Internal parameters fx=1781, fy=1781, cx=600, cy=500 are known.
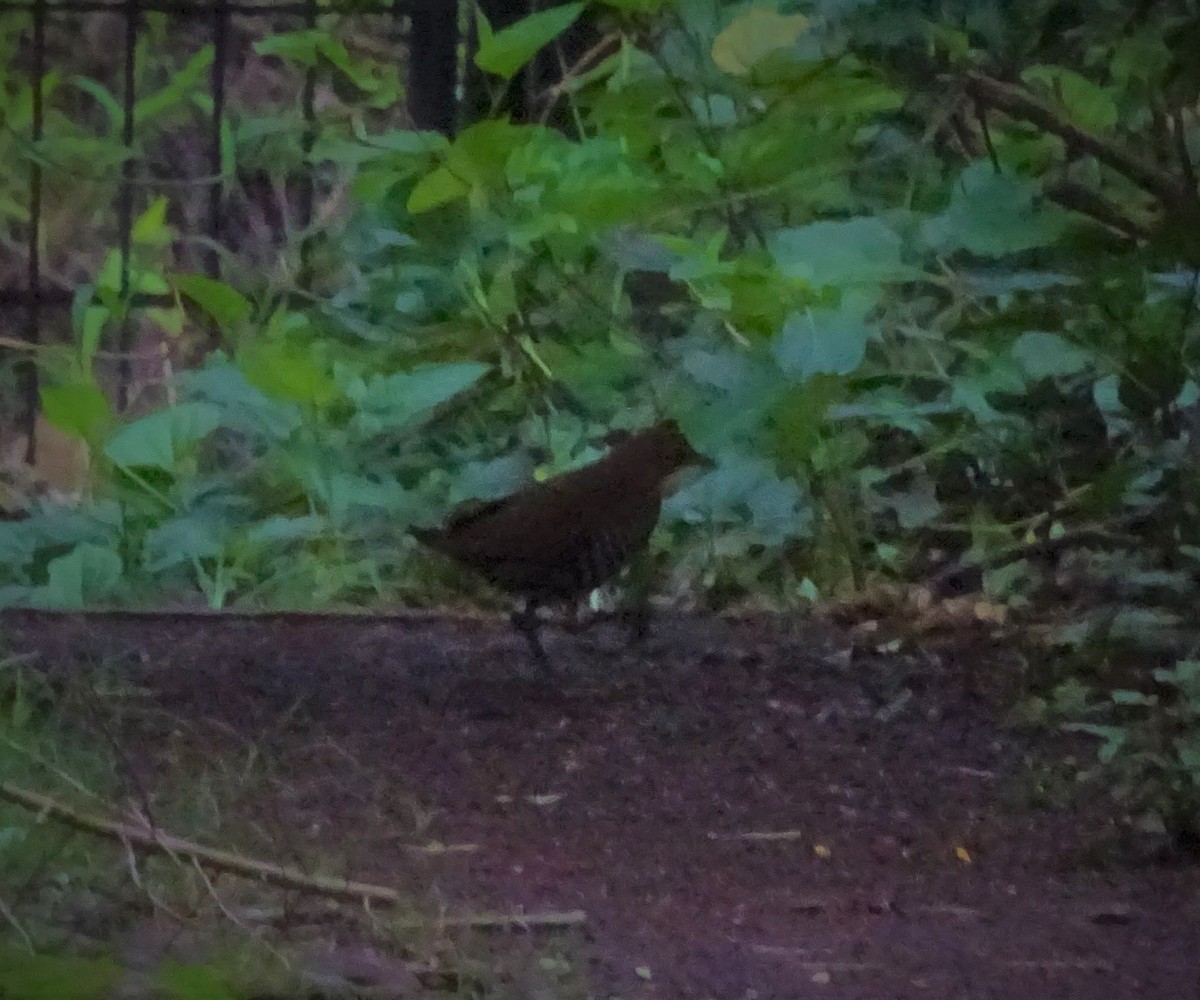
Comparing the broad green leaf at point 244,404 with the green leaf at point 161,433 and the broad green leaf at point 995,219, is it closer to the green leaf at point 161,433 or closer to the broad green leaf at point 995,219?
the green leaf at point 161,433

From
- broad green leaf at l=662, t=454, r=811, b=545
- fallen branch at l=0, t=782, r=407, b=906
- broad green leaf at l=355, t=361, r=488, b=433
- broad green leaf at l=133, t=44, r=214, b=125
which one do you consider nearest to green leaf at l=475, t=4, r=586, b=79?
broad green leaf at l=355, t=361, r=488, b=433

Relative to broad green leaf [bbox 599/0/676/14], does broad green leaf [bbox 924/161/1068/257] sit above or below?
below

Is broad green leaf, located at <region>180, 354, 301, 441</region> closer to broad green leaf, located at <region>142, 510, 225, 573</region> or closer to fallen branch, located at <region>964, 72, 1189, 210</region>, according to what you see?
broad green leaf, located at <region>142, 510, 225, 573</region>

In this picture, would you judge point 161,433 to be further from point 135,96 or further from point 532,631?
point 135,96

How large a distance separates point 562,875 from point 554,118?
2.55 metres

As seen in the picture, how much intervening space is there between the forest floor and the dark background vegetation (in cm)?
16

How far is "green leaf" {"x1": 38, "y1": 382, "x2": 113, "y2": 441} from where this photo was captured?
3273 mm

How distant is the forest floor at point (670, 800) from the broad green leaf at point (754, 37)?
0.88 meters

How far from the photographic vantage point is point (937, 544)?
3.17 meters

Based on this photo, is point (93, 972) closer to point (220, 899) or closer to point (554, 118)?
point (220, 899)

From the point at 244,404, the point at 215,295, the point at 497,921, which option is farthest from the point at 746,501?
the point at 497,921

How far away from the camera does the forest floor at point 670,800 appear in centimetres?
150

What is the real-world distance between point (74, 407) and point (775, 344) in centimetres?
150

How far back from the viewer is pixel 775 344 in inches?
93.4
